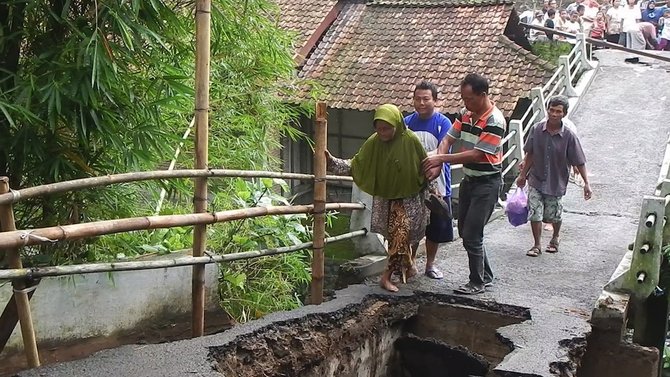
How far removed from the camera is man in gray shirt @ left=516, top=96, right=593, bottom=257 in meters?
6.48

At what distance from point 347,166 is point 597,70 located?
37.7ft

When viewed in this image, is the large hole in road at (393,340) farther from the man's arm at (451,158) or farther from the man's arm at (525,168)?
the man's arm at (525,168)

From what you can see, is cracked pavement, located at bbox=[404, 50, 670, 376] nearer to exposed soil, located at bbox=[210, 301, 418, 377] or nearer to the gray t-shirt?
exposed soil, located at bbox=[210, 301, 418, 377]

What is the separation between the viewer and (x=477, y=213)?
5387mm

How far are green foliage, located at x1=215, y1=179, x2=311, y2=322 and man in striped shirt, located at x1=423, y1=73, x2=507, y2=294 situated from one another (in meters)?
1.65

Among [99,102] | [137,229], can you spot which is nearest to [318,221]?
[137,229]

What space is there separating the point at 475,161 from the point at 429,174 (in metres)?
0.34

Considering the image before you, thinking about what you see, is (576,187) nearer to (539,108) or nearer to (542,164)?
(539,108)

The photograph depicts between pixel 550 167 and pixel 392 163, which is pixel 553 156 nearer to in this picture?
pixel 550 167

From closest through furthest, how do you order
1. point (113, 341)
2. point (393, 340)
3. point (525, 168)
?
1. point (113, 341)
2. point (393, 340)
3. point (525, 168)

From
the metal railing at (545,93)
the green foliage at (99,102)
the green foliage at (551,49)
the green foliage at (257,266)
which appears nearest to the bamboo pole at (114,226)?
the green foliage at (99,102)

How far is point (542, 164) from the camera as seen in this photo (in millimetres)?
6590

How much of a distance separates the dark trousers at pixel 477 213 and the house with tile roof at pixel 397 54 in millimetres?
7087

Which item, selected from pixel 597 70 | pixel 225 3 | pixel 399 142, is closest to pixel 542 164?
pixel 399 142
